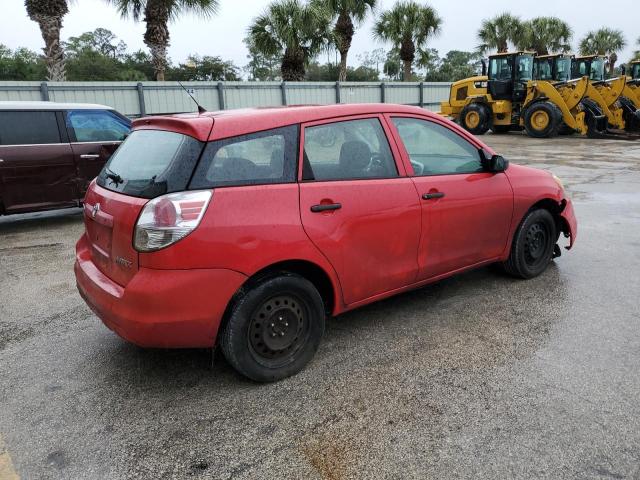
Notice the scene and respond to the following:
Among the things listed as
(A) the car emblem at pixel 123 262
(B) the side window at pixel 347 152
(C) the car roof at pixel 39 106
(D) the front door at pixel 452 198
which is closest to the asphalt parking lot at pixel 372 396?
(D) the front door at pixel 452 198

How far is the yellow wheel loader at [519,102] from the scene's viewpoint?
19078mm

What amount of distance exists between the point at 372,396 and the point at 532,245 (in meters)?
2.41

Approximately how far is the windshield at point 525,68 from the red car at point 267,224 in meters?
18.9

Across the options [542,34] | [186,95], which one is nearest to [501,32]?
[542,34]

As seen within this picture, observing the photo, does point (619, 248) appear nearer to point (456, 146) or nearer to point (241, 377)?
point (456, 146)

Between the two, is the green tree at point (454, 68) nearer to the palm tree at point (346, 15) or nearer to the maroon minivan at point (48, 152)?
the palm tree at point (346, 15)

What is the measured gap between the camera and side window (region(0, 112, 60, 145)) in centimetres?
660

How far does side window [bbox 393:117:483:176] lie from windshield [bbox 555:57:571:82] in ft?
69.5

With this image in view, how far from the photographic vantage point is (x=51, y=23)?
1659cm

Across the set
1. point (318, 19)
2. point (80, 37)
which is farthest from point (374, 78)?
point (318, 19)

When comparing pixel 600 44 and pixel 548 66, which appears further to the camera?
pixel 600 44

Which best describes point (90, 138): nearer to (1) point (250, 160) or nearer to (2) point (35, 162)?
(2) point (35, 162)

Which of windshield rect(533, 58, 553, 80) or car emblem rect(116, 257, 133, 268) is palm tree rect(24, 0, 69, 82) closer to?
car emblem rect(116, 257, 133, 268)

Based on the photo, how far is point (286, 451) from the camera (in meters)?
2.39
